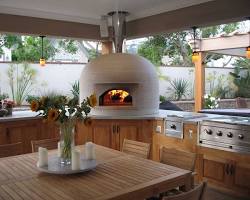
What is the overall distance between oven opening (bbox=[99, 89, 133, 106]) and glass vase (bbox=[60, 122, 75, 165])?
2.63 metres

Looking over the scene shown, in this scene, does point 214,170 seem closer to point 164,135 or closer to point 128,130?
point 164,135

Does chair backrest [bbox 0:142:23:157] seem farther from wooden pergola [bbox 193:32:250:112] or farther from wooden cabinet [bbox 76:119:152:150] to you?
wooden pergola [bbox 193:32:250:112]

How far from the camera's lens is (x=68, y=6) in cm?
454

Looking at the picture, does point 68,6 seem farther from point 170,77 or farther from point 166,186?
point 170,77

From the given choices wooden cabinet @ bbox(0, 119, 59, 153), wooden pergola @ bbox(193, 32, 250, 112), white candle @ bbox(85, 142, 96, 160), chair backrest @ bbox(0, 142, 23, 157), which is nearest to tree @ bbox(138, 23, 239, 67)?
wooden pergola @ bbox(193, 32, 250, 112)

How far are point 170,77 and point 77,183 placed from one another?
25.4ft

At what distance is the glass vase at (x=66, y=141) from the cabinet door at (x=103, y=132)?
2.31 m

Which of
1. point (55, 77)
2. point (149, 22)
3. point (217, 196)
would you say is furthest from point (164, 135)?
point (55, 77)

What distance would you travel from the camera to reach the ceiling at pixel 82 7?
4.29 m

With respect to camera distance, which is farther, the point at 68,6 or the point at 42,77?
the point at 42,77

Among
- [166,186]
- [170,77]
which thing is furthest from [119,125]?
[170,77]

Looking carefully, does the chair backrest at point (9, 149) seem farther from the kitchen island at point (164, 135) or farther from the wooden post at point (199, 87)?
the wooden post at point (199, 87)

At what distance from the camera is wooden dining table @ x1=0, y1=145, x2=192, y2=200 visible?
1758 millimetres

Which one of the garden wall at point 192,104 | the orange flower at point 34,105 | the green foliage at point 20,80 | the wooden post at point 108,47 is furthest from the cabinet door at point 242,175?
the green foliage at point 20,80
